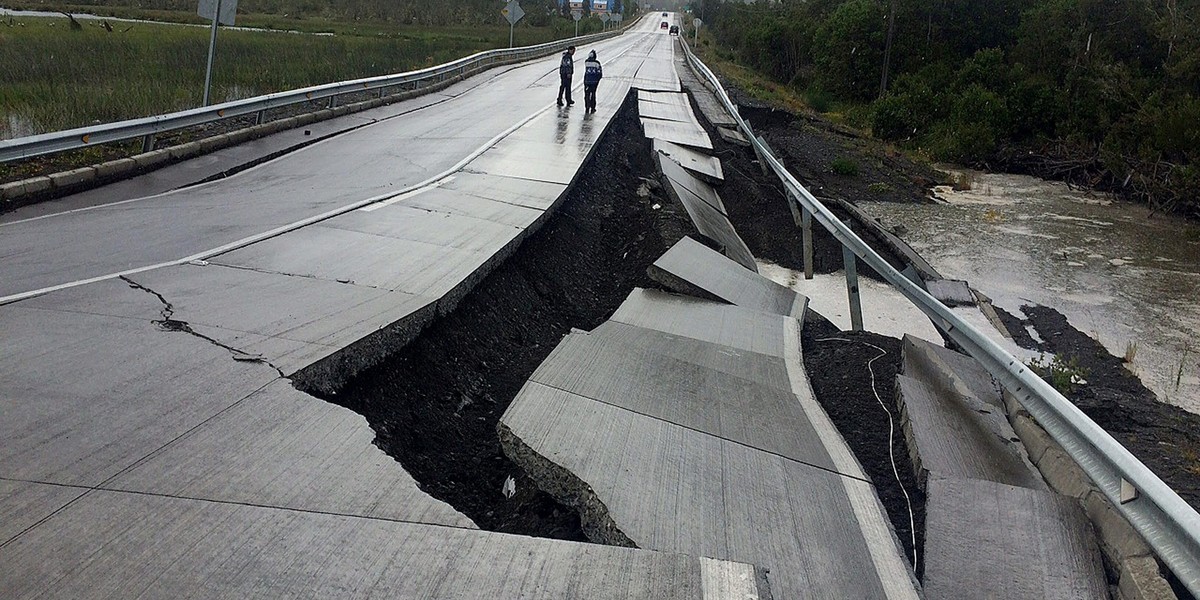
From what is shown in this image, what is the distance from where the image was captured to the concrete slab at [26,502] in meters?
3.17

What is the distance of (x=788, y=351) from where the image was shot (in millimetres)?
6727

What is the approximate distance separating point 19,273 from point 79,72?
44.9 ft

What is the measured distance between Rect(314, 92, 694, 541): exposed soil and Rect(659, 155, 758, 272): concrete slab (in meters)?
0.31

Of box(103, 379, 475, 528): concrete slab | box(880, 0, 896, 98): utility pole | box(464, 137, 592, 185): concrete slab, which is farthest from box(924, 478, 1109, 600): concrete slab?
box(880, 0, 896, 98): utility pole

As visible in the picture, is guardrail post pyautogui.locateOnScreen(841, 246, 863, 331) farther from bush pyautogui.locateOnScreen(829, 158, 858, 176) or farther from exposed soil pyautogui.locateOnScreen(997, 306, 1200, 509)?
bush pyautogui.locateOnScreen(829, 158, 858, 176)

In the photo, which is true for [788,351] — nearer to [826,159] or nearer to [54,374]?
[54,374]

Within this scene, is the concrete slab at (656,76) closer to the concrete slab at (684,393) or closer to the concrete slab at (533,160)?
the concrete slab at (533,160)

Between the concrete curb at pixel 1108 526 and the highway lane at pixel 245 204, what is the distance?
6930 mm

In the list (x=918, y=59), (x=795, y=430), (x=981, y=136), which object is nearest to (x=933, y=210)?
(x=981, y=136)

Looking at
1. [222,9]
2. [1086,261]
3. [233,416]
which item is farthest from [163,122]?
[1086,261]

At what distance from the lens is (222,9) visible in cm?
1387

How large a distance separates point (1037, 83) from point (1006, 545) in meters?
31.9

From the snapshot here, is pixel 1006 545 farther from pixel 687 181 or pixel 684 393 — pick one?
pixel 687 181

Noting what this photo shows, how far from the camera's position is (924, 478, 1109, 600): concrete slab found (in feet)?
12.1
